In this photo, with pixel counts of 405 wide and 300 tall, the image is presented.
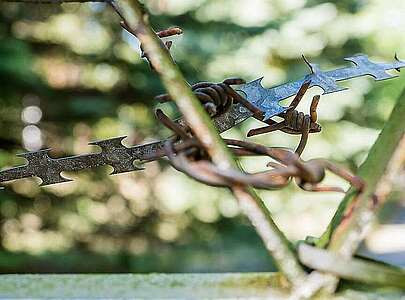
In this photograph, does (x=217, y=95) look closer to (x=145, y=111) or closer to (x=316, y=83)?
(x=316, y=83)

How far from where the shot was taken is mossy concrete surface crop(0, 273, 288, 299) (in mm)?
489

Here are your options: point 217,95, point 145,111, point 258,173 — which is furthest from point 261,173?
point 145,111

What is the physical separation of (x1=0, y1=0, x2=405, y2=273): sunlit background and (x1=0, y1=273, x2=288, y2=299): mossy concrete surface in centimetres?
212

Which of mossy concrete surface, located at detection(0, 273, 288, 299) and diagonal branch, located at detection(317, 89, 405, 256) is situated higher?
diagonal branch, located at detection(317, 89, 405, 256)

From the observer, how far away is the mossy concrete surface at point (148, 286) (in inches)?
19.2

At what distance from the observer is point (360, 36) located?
128 inches

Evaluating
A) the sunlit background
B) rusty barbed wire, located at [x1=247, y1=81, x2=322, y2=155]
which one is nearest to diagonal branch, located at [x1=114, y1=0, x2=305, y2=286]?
rusty barbed wire, located at [x1=247, y1=81, x2=322, y2=155]

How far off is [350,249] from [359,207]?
26 millimetres

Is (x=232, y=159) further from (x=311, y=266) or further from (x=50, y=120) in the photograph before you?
(x=50, y=120)

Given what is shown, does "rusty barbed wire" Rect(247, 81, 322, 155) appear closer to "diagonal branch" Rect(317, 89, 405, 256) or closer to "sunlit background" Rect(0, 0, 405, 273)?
"diagonal branch" Rect(317, 89, 405, 256)

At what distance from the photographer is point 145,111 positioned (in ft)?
9.97

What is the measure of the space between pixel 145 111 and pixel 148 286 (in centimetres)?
253

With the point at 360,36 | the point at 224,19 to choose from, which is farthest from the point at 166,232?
the point at 360,36

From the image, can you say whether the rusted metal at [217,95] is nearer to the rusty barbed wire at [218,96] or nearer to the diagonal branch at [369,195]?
the rusty barbed wire at [218,96]
